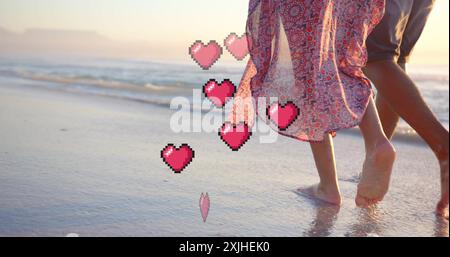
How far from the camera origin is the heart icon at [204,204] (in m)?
2.28

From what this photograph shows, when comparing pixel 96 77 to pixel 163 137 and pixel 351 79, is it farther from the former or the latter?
pixel 351 79

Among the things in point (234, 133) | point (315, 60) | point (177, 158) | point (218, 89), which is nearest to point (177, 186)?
point (177, 158)

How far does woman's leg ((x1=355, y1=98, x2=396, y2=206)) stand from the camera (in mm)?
2182

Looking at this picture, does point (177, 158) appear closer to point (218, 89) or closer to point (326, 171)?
point (218, 89)

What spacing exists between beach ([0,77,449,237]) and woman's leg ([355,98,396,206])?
0.44 ft

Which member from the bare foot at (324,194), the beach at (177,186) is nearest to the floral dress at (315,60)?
the bare foot at (324,194)

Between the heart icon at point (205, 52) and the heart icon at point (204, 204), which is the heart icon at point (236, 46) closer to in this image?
the heart icon at point (205, 52)

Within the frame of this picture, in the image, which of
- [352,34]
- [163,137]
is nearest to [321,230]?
[352,34]

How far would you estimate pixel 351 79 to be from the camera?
2.38 m

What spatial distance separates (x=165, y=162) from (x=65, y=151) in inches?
24.5

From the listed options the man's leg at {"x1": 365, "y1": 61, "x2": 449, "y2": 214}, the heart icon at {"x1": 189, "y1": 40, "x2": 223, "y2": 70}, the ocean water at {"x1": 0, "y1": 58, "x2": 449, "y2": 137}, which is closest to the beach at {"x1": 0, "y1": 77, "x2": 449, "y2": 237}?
A: the man's leg at {"x1": 365, "y1": 61, "x2": 449, "y2": 214}

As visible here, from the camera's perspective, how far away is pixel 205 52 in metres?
3.42

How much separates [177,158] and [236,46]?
2.42ft

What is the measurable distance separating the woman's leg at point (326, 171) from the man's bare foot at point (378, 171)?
25cm
